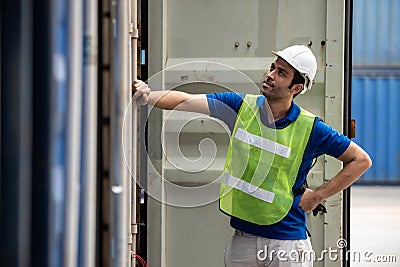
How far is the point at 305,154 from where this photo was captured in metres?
3.37

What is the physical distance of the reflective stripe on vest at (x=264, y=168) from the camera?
3309 mm

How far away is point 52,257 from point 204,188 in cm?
278

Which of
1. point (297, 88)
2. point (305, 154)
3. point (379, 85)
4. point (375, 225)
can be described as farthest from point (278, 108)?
point (379, 85)

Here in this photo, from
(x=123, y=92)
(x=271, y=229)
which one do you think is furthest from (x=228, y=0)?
(x=123, y=92)

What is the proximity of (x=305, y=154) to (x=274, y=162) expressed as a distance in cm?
16

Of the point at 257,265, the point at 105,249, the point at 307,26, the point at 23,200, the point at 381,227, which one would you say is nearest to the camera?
the point at 23,200

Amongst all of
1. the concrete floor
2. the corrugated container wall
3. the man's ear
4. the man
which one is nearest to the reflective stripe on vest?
the man

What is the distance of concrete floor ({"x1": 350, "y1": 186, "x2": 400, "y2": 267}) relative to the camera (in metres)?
7.45

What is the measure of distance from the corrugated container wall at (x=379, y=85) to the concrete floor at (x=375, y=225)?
23.8 inches

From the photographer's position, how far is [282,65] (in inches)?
135

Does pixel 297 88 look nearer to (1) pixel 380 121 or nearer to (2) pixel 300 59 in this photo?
(2) pixel 300 59

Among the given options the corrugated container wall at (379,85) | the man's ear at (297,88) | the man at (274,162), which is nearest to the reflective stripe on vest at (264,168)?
the man at (274,162)

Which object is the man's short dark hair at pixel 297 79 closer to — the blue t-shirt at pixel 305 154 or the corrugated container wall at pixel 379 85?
the blue t-shirt at pixel 305 154

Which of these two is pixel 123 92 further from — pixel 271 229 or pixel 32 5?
pixel 271 229
